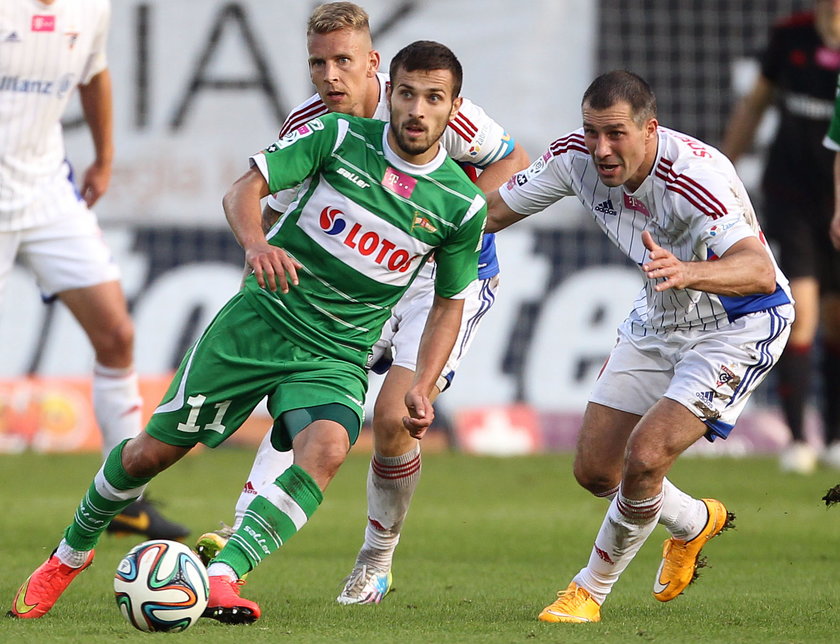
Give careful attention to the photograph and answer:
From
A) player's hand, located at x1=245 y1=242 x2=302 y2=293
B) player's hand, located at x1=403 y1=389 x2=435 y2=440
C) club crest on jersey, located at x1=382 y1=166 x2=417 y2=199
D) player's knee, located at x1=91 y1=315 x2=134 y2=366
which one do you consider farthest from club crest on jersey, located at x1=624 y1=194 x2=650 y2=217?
player's knee, located at x1=91 y1=315 x2=134 y2=366

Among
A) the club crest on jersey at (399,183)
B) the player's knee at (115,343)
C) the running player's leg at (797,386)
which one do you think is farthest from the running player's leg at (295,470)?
the running player's leg at (797,386)

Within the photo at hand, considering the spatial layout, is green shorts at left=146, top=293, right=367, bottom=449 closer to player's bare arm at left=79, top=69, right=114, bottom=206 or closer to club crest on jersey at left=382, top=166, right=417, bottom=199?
club crest on jersey at left=382, top=166, right=417, bottom=199

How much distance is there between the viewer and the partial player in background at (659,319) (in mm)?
4840

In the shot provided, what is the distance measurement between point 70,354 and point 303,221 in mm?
7226


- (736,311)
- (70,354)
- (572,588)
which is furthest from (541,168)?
(70,354)

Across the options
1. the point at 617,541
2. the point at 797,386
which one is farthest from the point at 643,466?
the point at 797,386

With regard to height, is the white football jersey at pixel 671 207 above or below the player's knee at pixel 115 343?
above

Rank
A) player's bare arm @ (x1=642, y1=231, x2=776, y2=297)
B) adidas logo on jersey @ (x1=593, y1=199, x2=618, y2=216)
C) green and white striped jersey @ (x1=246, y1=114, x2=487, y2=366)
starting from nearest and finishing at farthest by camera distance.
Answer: player's bare arm @ (x1=642, y1=231, x2=776, y2=297)
green and white striped jersey @ (x1=246, y1=114, x2=487, y2=366)
adidas logo on jersey @ (x1=593, y1=199, x2=618, y2=216)

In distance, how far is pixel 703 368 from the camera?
4996 millimetres

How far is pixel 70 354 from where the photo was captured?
11.7m

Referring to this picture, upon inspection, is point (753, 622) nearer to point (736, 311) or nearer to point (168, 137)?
point (736, 311)

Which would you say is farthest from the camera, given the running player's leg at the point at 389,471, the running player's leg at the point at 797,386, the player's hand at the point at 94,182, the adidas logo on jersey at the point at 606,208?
the running player's leg at the point at 797,386

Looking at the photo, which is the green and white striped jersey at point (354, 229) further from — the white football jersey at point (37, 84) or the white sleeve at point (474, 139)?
the white football jersey at point (37, 84)

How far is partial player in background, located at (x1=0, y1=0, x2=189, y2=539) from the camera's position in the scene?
646 centimetres
